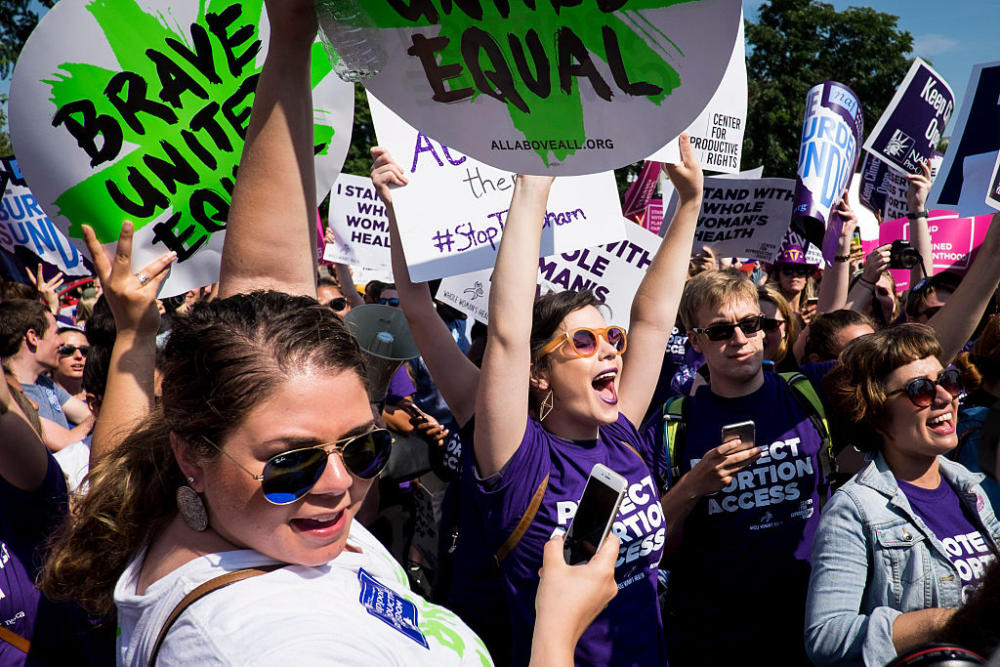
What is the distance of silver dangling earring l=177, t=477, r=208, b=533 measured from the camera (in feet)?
4.42

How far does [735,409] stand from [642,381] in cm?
49

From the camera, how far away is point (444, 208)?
3.09 metres

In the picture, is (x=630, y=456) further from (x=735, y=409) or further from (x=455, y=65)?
(x=455, y=65)

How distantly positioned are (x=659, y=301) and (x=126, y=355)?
185 cm

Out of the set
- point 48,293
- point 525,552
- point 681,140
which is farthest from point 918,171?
point 48,293

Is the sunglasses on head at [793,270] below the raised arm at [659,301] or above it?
below

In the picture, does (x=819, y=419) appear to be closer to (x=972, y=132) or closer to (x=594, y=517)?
(x=594, y=517)

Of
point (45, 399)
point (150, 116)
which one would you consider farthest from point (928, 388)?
point (45, 399)

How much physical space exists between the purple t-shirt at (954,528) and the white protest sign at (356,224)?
4.52 m

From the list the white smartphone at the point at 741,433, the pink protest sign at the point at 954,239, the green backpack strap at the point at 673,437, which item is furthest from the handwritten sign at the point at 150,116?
the pink protest sign at the point at 954,239

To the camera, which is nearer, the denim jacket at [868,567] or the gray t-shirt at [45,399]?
the denim jacket at [868,567]

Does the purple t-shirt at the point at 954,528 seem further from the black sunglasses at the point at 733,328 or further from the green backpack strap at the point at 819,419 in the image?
the black sunglasses at the point at 733,328

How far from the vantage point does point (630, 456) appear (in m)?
Answer: 2.68

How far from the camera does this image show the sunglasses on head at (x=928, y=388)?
2.77 m
